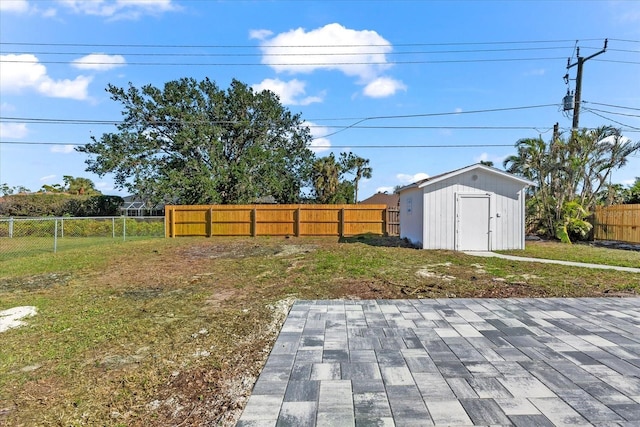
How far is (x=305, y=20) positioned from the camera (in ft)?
44.6

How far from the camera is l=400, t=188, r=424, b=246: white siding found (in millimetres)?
11990

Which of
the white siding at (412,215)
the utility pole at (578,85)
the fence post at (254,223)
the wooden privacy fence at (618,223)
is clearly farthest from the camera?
the fence post at (254,223)

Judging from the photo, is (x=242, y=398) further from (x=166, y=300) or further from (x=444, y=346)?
(x=166, y=300)

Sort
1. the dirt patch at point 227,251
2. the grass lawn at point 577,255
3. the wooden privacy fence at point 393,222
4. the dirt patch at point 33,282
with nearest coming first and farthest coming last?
the dirt patch at point 33,282, the grass lawn at point 577,255, the dirt patch at point 227,251, the wooden privacy fence at point 393,222

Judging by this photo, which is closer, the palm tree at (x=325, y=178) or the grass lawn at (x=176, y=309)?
the grass lawn at (x=176, y=309)

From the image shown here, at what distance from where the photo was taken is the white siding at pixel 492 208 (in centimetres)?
1142

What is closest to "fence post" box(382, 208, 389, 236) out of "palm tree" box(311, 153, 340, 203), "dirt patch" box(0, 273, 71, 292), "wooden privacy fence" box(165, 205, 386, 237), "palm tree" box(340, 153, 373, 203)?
"wooden privacy fence" box(165, 205, 386, 237)

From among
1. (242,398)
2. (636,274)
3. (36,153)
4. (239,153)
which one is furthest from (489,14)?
(36,153)

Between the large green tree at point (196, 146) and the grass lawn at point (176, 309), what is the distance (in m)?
10.5

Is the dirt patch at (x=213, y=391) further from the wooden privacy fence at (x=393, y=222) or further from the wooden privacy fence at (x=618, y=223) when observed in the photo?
the wooden privacy fence at (x=618, y=223)

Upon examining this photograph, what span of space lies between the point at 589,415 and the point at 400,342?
5.28ft

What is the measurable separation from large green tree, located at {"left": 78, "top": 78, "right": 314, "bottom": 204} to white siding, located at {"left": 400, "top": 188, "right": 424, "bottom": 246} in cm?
1037

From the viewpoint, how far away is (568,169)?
13.8 m

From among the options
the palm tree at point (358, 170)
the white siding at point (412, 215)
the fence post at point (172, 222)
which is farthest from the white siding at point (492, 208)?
the palm tree at point (358, 170)
